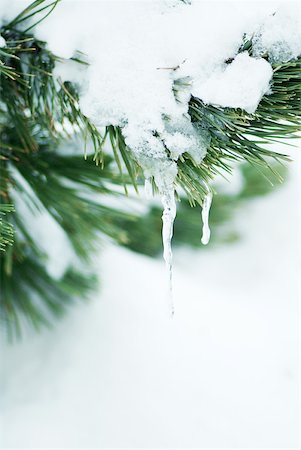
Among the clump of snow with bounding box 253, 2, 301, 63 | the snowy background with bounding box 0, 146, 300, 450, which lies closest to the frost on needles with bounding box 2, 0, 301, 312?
the clump of snow with bounding box 253, 2, 301, 63

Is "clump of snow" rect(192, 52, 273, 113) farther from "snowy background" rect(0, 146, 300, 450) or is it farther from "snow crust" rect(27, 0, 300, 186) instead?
"snowy background" rect(0, 146, 300, 450)

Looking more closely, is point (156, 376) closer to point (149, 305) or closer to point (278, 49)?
point (149, 305)

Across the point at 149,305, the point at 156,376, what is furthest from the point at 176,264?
the point at 156,376

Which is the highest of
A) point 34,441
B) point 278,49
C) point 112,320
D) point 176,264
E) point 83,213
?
point 278,49

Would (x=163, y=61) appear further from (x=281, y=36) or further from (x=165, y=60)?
(x=281, y=36)

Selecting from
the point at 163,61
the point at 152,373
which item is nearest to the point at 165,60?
the point at 163,61

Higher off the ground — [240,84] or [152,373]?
[240,84]
